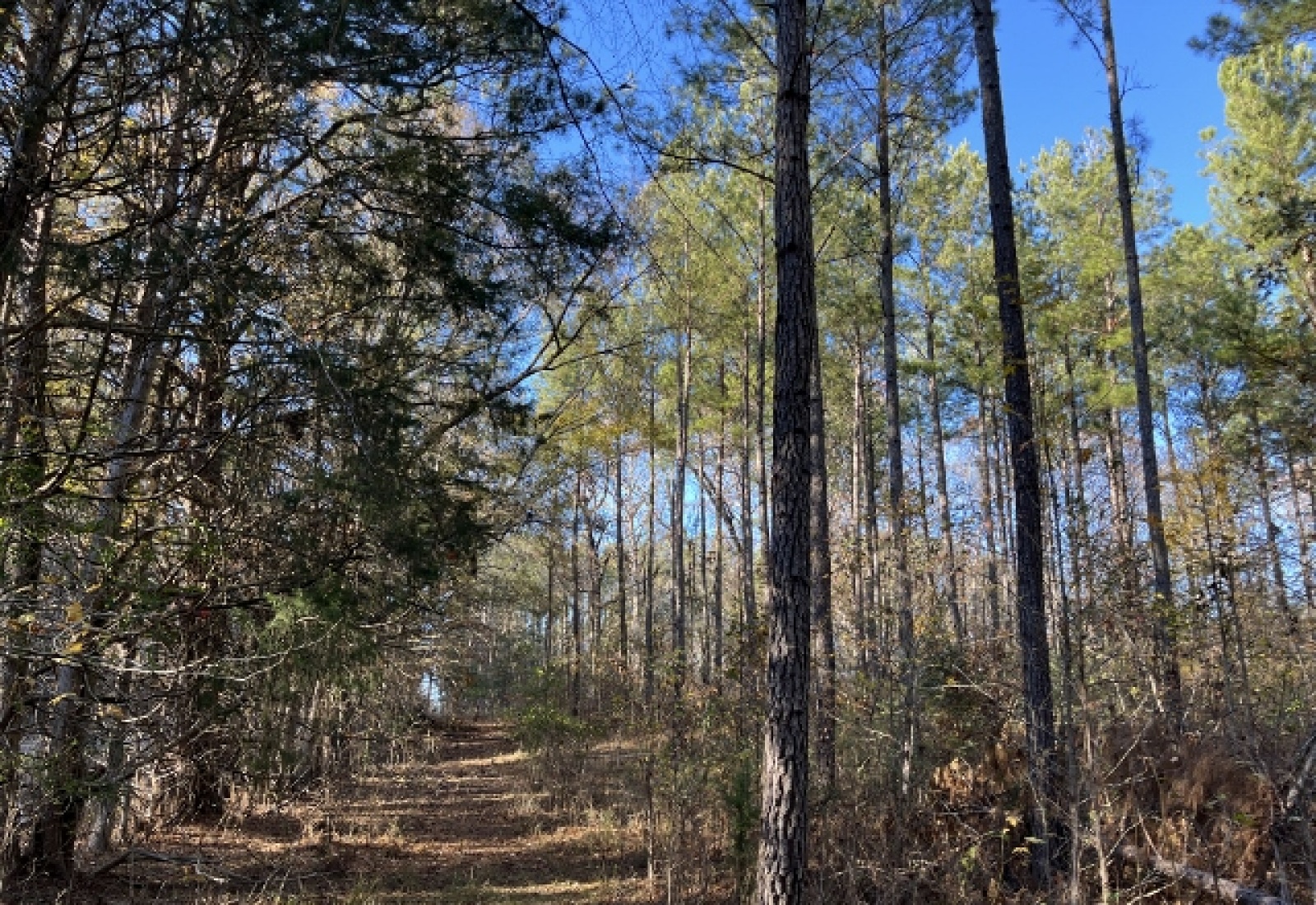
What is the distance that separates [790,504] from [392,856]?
5.81 meters

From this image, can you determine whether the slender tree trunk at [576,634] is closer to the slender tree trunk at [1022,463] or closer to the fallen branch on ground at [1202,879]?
the slender tree trunk at [1022,463]

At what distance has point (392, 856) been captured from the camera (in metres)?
7.81

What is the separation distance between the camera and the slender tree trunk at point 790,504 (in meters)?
4.32

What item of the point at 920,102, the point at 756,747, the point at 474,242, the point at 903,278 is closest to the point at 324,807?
the point at 756,747

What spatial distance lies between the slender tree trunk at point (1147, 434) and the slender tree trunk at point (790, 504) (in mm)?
3845

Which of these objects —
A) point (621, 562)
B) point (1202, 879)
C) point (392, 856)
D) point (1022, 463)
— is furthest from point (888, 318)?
point (621, 562)

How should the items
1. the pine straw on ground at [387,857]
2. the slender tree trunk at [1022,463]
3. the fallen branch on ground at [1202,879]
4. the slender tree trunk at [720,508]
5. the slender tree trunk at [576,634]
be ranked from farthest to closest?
the slender tree trunk at [720,508]
the slender tree trunk at [576,634]
the pine straw on ground at [387,857]
the slender tree trunk at [1022,463]
the fallen branch on ground at [1202,879]

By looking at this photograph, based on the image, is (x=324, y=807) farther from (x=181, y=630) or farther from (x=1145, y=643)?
(x=1145, y=643)

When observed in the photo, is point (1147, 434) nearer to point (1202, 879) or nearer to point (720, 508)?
point (1202, 879)

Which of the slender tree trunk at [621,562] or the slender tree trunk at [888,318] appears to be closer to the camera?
the slender tree trunk at [888,318]

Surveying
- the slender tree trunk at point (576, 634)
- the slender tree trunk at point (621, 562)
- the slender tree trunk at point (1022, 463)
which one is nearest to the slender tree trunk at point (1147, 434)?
the slender tree trunk at point (1022, 463)

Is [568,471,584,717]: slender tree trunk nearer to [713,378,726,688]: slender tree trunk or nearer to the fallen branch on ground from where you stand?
[713,378,726,688]: slender tree trunk

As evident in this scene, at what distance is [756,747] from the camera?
6.36 metres

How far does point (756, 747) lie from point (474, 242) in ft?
14.0
